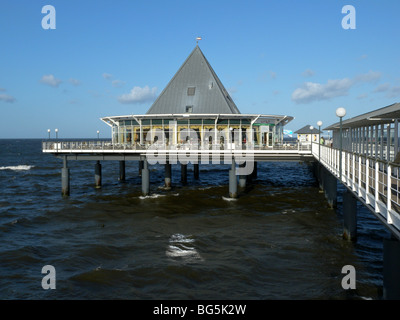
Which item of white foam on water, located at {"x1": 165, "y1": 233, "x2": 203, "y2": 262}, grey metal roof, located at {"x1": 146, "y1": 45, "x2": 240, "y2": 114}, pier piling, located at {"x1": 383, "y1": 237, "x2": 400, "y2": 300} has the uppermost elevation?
grey metal roof, located at {"x1": 146, "y1": 45, "x2": 240, "y2": 114}

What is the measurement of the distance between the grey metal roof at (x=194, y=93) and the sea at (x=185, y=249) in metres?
13.0

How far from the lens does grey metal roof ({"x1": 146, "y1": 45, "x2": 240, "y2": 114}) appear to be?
43.4 metres

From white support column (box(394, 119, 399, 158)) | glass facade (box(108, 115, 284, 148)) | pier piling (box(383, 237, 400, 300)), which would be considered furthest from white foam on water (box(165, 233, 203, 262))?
glass facade (box(108, 115, 284, 148))

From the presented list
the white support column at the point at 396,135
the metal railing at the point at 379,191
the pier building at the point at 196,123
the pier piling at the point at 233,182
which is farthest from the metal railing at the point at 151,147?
the metal railing at the point at 379,191

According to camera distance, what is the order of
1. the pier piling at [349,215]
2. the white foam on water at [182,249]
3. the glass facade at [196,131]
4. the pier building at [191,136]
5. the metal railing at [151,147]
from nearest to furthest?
the white foam on water at [182,249]
the pier piling at [349,215]
the pier building at [191,136]
the metal railing at [151,147]
the glass facade at [196,131]

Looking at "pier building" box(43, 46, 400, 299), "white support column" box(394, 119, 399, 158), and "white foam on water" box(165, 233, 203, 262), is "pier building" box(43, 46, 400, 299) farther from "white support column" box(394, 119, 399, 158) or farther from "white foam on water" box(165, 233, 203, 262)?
"white foam on water" box(165, 233, 203, 262)

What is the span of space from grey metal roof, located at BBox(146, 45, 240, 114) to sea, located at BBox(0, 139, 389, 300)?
1301cm

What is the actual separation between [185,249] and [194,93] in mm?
28018

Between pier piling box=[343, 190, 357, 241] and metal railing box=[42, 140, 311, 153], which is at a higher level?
metal railing box=[42, 140, 311, 153]

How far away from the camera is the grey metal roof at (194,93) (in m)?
43.4

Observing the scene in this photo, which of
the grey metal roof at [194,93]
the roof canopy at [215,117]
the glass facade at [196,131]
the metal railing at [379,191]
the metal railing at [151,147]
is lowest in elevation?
the metal railing at [379,191]

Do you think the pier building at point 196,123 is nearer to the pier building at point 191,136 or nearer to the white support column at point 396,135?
the pier building at point 191,136

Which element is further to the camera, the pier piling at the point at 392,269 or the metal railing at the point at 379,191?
the pier piling at the point at 392,269
